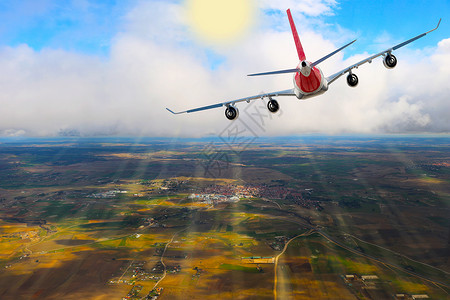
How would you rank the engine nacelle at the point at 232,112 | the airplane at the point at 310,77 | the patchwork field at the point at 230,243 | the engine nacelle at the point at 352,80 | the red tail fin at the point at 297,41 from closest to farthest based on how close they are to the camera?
the red tail fin at the point at 297,41, the airplane at the point at 310,77, the engine nacelle at the point at 352,80, the engine nacelle at the point at 232,112, the patchwork field at the point at 230,243

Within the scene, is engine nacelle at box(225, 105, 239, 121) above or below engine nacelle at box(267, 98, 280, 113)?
below

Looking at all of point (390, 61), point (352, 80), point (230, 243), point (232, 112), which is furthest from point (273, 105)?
point (230, 243)

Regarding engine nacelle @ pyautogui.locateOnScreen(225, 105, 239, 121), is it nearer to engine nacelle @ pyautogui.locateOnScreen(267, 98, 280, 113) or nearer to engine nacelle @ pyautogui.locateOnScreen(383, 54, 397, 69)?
engine nacelle @ pyautogui.locateOnScreen(267, 98, 280, 113)

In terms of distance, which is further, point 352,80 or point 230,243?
point 230,243

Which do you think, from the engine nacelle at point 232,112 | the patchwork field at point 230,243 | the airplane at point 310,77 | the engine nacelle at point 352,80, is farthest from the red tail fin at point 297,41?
the patchwork field at point 230,243

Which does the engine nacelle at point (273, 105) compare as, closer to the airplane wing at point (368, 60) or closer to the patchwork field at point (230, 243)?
the airplane wing at point (368, 60)

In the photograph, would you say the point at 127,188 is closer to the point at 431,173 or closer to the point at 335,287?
the point at 335,287

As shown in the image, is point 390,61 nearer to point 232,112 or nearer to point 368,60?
point 368,60

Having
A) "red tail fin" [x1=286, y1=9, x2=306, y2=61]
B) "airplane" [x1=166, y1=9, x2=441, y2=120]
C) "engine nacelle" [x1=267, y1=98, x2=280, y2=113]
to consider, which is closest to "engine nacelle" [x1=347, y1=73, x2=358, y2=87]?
"airplane" [x1=166, y1=9, x2=441, y2=120]

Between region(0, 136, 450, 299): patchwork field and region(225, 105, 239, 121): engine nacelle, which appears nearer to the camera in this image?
region(225, 105, 239, 121): engine nacelle
